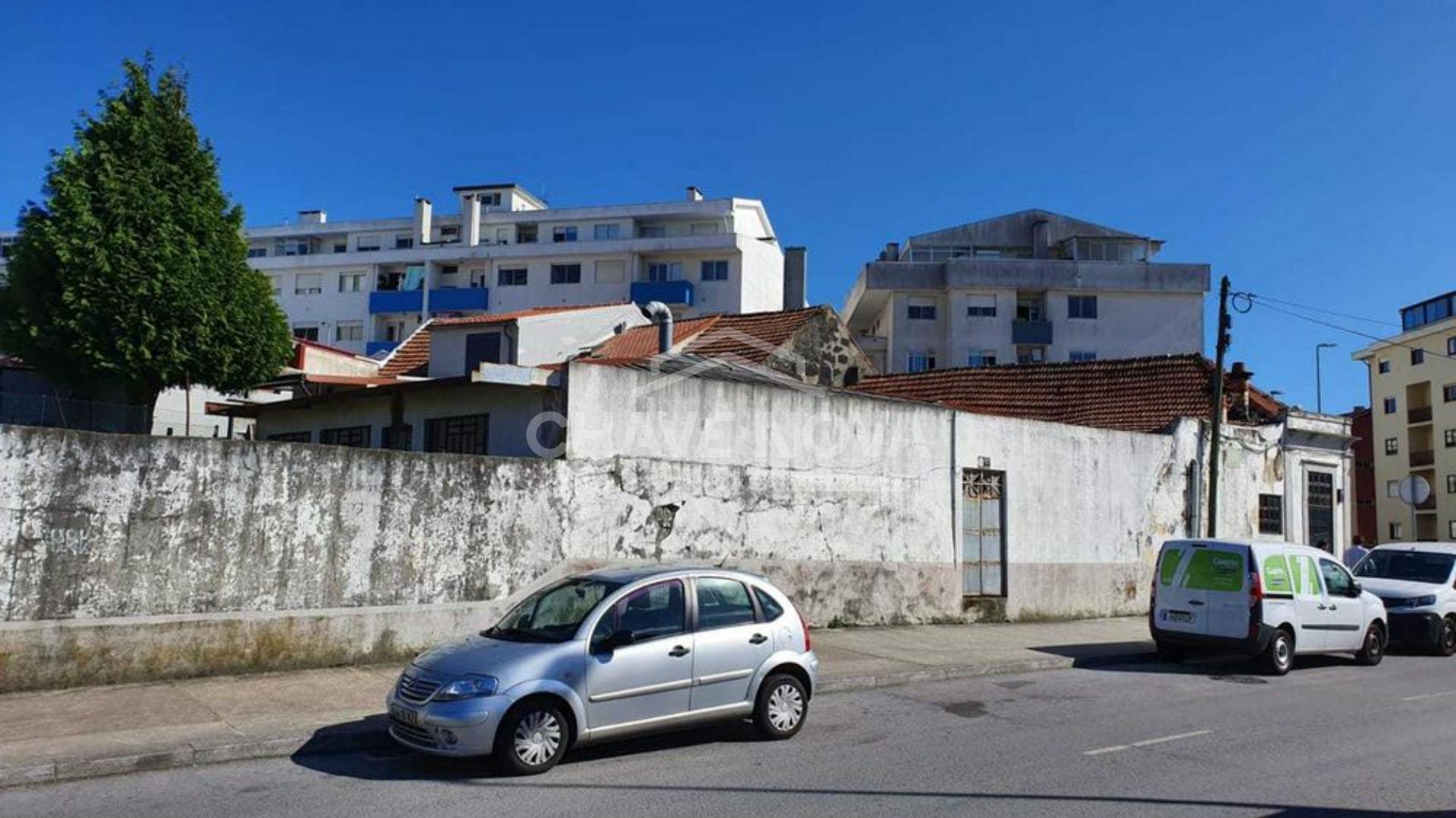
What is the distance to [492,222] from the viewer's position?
199 feet

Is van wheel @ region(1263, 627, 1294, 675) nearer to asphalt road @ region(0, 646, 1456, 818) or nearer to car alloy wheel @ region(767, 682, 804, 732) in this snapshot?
asphalt road @ region(0, 646, 1456, 818)

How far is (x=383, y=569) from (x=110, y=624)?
2.70 meters

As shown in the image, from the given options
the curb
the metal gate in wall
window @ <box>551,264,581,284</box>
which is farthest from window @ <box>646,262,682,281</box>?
the curb

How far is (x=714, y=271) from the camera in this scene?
2202 inches

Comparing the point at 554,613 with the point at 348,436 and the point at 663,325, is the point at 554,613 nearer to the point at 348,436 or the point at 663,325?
the point at 348,436

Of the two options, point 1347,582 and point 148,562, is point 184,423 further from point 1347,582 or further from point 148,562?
point 1347,582

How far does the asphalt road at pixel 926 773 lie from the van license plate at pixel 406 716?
0.39m

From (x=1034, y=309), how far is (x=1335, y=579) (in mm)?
38844

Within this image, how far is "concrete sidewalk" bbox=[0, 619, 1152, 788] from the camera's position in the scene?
767cm

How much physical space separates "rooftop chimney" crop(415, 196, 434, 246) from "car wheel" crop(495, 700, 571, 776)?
57.3 m

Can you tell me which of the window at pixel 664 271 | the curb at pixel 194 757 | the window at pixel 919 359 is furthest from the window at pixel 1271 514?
the window at pixel 664 271

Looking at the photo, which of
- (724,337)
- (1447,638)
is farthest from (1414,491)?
(724,337)

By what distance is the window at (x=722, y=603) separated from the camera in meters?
8.56

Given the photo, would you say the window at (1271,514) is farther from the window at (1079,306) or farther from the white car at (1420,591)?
the window at (1079,306)
